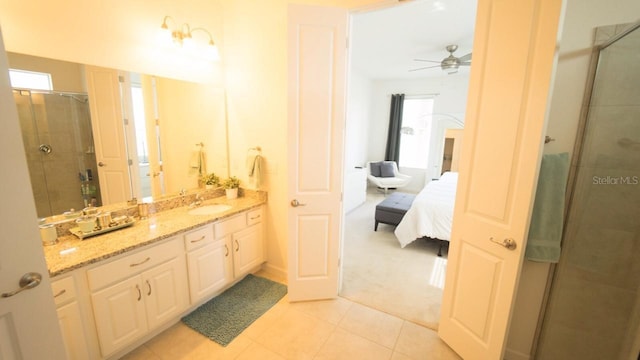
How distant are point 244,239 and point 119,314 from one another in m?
1.10

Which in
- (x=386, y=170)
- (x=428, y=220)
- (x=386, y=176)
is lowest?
(x=428, y=220)

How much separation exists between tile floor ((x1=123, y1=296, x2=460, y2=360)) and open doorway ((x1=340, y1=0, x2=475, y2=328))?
0.68 ft

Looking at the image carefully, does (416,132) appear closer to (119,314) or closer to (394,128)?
(394,128)

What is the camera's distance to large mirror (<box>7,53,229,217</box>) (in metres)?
1.67

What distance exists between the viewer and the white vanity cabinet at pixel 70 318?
4.48 feet

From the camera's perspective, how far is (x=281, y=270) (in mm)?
2816

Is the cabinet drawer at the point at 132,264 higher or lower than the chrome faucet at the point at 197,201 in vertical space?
lower

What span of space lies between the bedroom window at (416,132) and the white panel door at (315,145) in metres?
5.13

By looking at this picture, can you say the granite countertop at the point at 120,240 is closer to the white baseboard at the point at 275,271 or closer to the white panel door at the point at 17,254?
the white panel door at the point at 17,254

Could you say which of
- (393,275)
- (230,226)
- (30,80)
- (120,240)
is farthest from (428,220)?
(30,80)

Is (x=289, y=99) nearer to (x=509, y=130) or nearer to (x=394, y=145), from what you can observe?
(x=509, y=130)

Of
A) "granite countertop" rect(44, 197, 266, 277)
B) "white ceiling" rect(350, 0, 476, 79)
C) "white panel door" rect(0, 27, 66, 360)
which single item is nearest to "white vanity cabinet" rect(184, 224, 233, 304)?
"granite countertop" rect(44, 197, 266, 277)

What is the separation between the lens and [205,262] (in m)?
2.18

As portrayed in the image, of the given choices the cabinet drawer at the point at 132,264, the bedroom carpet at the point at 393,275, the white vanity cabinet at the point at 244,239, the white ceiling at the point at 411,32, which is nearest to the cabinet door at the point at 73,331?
the cabinet drawer at the point at 132,264
